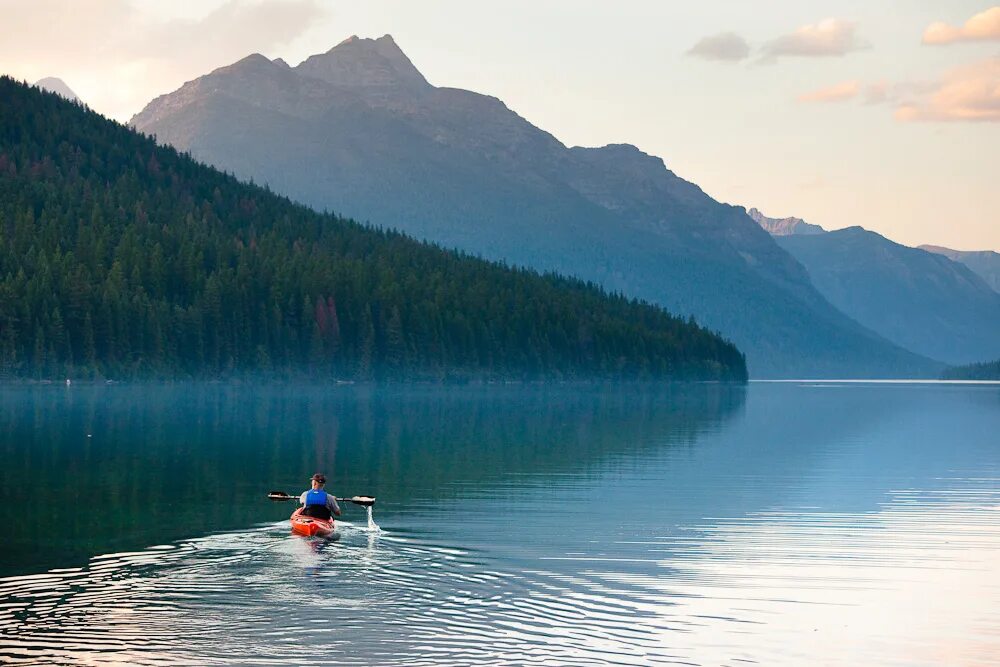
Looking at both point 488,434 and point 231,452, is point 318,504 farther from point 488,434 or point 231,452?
point 488,434

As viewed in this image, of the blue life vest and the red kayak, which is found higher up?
the blue life vest

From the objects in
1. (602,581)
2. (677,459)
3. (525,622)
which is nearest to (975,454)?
(677,459)

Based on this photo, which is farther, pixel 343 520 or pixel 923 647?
pixel 343 520

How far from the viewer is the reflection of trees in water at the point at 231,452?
54.3 meters

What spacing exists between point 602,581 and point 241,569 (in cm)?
1049

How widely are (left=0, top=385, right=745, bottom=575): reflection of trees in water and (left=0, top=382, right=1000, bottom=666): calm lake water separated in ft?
1.13

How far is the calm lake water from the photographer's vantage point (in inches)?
1320

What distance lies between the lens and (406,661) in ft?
103

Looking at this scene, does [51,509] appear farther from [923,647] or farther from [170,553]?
[923,647]

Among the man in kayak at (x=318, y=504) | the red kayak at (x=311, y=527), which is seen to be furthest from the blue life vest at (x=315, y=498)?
the red kayak at (x=311, y=527)

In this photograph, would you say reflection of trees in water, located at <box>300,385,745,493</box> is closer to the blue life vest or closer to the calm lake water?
the calm lake water

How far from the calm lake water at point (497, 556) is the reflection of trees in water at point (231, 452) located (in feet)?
1.13

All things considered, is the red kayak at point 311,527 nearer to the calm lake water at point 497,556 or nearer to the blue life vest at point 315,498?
the calm lake water at point 497,556

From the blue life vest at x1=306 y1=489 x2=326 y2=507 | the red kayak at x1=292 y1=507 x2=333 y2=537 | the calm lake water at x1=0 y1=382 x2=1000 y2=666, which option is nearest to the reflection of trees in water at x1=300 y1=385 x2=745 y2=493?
the calm lake water at x1=0 y1=382 x2=1000 y2=666
